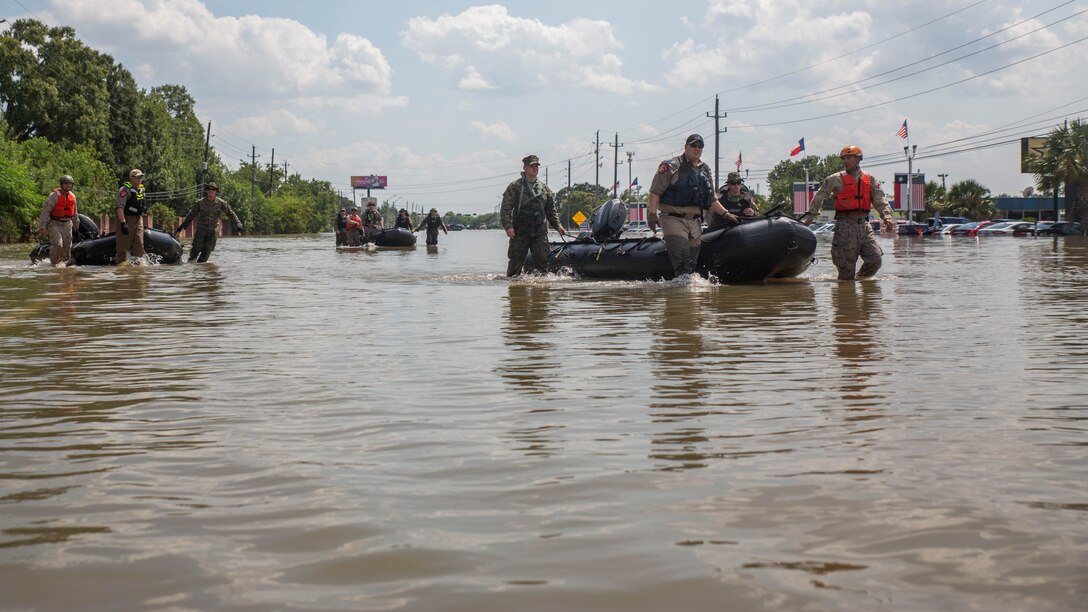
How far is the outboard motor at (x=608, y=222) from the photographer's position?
17391 millimetres

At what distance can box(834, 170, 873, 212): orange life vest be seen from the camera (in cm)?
1465

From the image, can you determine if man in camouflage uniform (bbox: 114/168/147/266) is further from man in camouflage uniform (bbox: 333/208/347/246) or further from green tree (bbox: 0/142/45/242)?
green tree (bbox: 0/142/45/242)

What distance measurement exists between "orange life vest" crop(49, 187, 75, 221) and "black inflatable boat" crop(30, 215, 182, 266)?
3.23 feet

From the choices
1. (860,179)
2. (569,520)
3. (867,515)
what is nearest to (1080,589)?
(867,515)

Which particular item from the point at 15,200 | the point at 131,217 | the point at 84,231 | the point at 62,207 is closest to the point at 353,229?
the point at 15,200

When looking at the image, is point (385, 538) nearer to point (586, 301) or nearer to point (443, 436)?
point (443, 436)

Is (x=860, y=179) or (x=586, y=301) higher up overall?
(x=860, y=179)

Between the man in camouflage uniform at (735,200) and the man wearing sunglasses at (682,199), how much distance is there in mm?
1470

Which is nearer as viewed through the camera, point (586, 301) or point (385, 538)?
point (385, 538)

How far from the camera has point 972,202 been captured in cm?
10469

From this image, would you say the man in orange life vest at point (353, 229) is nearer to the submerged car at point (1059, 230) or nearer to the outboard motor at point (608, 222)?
the outboard motor at point (608, 222)

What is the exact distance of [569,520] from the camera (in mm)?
3318

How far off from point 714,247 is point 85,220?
1331 centimetres

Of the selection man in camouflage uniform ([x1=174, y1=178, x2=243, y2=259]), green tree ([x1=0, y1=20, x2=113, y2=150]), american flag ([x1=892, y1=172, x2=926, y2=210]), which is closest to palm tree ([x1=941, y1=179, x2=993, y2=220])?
american flag ([x1=892, y1=172, x2=926, y2=210])
